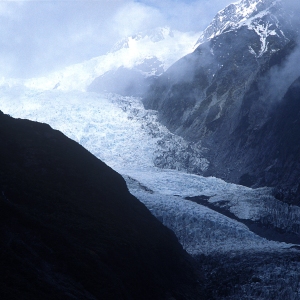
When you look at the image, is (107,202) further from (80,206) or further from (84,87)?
(84,87)

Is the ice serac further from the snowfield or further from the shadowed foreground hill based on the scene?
the shadowed foreground hill

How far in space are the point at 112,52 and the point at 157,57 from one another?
66.8 feet

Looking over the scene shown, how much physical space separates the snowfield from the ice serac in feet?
13.7

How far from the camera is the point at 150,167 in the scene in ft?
213

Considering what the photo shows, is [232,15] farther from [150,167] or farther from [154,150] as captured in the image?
[150,167]

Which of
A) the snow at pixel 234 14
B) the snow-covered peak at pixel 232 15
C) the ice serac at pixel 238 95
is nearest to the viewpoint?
the ice serac at pixel 238 95

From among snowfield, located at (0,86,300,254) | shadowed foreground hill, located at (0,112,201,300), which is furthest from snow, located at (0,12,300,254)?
shadowed foreground hill, located at (0,112,201,300)

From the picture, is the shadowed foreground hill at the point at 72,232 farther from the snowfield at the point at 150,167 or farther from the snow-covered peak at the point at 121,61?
the snow-covered peak at the point at 121,61

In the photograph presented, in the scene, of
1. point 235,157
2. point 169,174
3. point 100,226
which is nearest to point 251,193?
point 169,174

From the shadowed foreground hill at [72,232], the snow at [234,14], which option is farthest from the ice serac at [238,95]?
the shadowed foreground hill at [72,232]

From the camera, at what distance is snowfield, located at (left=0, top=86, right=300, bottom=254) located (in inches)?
1502

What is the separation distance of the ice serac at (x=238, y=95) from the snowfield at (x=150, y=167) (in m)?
4.18

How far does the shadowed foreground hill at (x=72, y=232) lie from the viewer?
1625 cm

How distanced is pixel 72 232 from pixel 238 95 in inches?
2481
